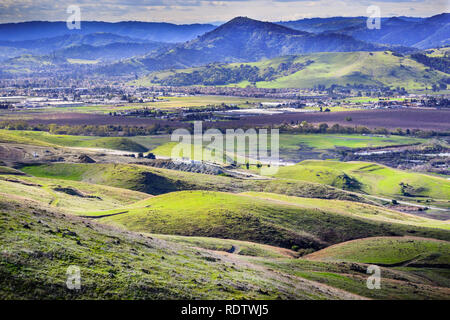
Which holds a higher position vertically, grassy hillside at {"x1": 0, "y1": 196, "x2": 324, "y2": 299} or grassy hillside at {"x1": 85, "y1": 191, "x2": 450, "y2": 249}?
grassy hillside at {"x1": 0, "y1": 196, "x2": 324, "y2": 299}

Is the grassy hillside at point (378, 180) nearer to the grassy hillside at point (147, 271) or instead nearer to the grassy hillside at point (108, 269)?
the grassy hillside at point (147, 271)

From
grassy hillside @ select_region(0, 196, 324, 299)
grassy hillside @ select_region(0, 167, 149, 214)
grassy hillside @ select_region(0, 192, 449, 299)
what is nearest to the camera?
grassy hillside @ select_region(0, 196, 324, 299)

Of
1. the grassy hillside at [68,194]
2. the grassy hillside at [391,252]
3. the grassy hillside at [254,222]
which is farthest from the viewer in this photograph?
the grassy hillside at [68,194]

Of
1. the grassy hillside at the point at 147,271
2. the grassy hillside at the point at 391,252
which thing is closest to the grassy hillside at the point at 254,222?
the grassy hillside at the point at 391,252

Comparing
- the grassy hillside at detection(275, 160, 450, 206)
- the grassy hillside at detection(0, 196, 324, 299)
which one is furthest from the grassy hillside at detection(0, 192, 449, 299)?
the grassy hillside at detection(275, 160, 450, 206)

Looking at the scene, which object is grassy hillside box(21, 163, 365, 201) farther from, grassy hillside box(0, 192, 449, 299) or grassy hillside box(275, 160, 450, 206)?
grassy hillside box(0, 192, 449, 299)
